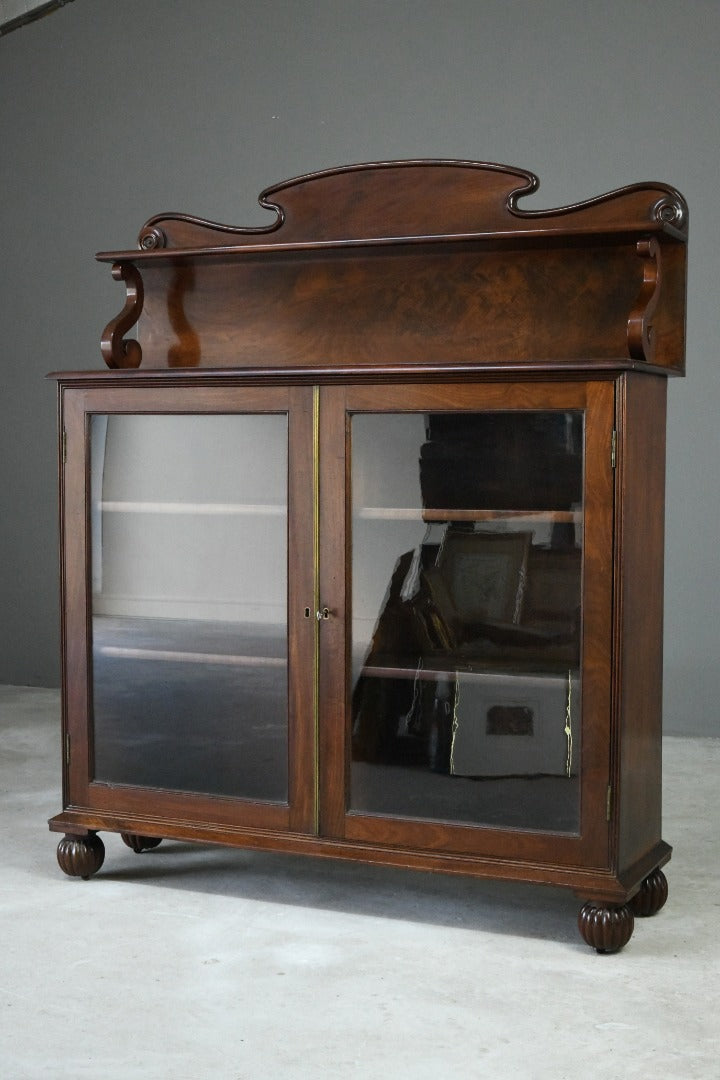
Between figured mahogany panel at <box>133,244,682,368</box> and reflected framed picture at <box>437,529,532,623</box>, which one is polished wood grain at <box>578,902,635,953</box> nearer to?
reflected framed picture at <box>437,529,532,623</box>

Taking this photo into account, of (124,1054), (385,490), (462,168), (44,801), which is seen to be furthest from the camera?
(44,801)

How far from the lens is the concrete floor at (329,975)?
2.30m

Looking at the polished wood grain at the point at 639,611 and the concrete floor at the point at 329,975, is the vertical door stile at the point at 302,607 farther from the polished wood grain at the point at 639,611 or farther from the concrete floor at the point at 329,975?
the polished wood grain at the point at 639,611

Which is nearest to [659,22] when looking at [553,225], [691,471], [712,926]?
[691,471]

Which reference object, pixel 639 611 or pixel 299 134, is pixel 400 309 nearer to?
pixel 639 611

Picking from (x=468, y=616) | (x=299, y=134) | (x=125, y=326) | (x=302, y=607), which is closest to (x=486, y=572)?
(x=468, y=616)

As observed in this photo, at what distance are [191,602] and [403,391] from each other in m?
0.76

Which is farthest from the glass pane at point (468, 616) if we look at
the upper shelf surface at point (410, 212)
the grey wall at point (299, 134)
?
the grey wall at point (299, 134)

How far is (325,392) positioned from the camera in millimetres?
2979

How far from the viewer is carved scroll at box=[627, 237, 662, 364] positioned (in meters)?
2.85

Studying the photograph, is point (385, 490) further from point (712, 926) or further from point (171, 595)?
point (712, 926)

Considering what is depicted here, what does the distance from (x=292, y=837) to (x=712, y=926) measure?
1.01m

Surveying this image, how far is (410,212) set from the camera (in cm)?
327

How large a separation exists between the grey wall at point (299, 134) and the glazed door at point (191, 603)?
8.26 ft
